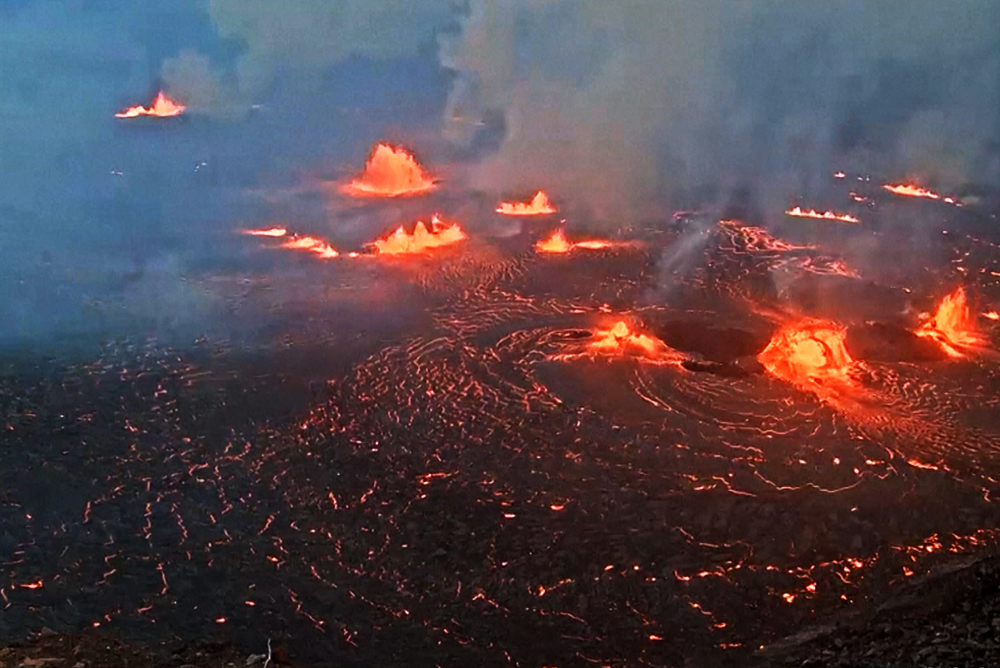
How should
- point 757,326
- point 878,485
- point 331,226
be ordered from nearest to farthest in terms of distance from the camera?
point 878,485, point 757,326, point 331,226

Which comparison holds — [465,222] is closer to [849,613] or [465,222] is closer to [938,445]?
[938,445]

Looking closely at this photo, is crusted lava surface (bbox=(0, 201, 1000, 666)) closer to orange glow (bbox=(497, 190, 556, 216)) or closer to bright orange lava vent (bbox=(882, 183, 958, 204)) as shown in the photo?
orange glow (bbox=(497, 190, 556, 216))

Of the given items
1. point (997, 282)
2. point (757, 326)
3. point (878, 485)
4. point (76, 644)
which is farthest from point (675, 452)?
point (997, 282)

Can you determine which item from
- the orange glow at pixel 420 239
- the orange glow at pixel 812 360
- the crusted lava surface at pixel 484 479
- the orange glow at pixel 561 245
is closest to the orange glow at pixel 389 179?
the orange glow at pixel 420 239

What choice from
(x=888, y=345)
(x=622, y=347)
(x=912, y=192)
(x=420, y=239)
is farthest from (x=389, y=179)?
(x=912, y=192)

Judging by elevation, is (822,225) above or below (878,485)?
above

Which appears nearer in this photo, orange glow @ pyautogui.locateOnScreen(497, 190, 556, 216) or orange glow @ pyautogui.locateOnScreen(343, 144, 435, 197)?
orange glow @ pyautogui.locateOnScreen(497, 190, 556, 216)

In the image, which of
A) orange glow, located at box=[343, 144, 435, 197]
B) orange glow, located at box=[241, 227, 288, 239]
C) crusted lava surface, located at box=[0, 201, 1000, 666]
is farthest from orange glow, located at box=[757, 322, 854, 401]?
orange glow, located at box=[343, 144, 435, 197]
